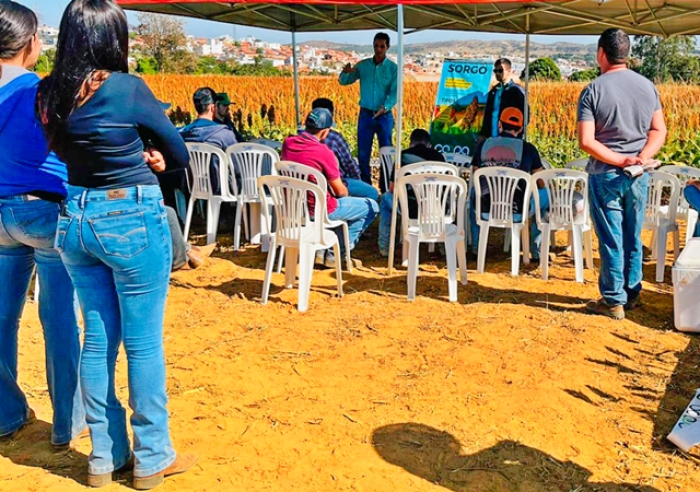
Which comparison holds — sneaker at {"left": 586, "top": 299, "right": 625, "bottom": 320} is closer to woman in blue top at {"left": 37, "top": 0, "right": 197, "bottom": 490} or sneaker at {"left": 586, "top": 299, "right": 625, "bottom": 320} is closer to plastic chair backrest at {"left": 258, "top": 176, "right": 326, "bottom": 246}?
plastic chair backrest at {"left": 258, "top": 176, "right": 326, "bottom": 246}

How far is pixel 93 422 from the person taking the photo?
295 centimetres

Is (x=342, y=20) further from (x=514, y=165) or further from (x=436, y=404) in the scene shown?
(x=436, y=404)

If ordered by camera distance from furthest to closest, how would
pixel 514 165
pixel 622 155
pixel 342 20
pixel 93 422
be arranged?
pixel 342 20, pixel 514 165, pixel 622 155, pixel 93 422

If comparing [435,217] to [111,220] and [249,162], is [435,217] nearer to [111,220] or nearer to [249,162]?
[249,162]

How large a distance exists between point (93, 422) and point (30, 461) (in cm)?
64

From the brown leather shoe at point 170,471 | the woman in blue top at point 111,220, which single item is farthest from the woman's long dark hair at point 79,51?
the brown leather shoe at point 170,471

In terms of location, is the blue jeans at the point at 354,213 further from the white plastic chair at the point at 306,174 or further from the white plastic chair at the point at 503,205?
the white plastic chair at the point at 503,205

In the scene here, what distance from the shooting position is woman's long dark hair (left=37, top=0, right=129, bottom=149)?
2521 mm

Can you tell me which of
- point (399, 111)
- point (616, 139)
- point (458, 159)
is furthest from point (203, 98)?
point (616, 139)

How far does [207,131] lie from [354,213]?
193 cm

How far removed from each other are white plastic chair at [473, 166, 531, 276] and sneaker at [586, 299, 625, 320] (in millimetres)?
983

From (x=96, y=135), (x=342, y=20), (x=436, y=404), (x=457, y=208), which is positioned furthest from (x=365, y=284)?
(x=342, y=20)

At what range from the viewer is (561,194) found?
600cm

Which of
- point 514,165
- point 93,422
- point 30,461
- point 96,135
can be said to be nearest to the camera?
point 96,135
